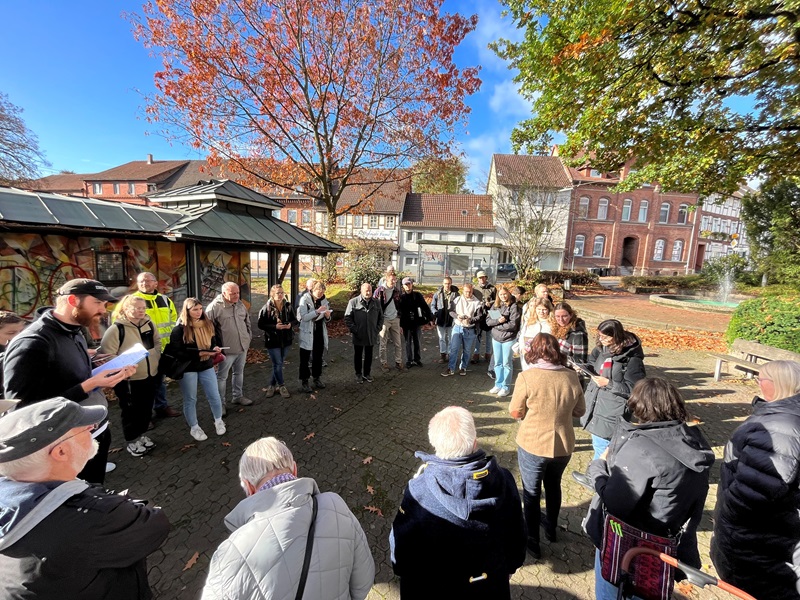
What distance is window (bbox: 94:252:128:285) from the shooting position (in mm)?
6953

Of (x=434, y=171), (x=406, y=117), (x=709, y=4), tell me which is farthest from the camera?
(x=434, y=171)

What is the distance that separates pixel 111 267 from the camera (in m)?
7.13

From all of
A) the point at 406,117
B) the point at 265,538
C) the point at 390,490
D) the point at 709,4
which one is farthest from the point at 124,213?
the point at 709,4

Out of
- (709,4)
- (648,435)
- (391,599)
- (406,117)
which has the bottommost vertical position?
(391,599)

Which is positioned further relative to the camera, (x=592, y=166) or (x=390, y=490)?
(x=592, y=166)

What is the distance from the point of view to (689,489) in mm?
1852

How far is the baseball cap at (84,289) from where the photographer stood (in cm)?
263

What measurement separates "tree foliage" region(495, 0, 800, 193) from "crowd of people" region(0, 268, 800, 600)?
6398 millimetres

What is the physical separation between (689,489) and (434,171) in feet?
51.8

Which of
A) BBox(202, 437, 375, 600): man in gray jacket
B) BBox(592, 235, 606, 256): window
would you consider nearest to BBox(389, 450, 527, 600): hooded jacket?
BBox(202, 437, 375, 600): man in gray jacket

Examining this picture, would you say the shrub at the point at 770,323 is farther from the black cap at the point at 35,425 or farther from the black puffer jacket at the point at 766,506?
the black cap at the point at 35,425

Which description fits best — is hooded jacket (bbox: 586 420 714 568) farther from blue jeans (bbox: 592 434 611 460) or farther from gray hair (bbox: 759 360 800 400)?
blue jeans (bbox: 592 434 611 460)

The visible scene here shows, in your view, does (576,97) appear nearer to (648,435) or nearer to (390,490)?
(648,435)

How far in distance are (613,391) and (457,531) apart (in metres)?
2.55
